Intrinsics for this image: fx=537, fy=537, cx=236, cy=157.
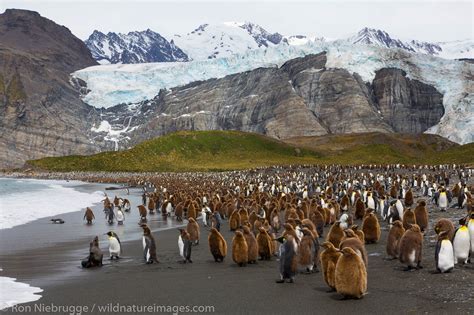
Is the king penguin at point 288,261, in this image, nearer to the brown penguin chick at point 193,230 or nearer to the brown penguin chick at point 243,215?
the brown penguin chick at point 193,230

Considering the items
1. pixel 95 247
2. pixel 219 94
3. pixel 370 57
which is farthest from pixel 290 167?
pixel 219 94

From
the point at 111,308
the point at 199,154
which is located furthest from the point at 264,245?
the point at 199,154

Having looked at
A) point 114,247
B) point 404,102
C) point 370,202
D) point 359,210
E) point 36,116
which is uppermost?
point 404,102

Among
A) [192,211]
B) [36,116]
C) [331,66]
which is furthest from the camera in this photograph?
[36,116]

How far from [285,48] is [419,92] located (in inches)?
1440

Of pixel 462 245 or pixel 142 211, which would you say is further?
pixel 142 211

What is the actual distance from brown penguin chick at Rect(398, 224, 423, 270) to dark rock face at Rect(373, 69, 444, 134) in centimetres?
12772

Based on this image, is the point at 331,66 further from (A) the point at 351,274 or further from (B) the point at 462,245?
(A) the point at 351,274

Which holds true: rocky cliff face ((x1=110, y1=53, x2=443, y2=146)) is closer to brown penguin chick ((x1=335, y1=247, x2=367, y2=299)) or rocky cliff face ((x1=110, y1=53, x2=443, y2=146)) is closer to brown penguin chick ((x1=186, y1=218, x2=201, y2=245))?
brown penguin chick ((x1=186, y1=218, x2=201, y2=245))

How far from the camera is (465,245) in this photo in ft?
33.0

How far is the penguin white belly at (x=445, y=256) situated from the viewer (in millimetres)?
9312

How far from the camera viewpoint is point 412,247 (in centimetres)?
989

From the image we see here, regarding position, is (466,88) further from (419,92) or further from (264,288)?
(264,288)

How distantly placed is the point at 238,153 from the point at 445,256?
288ft
